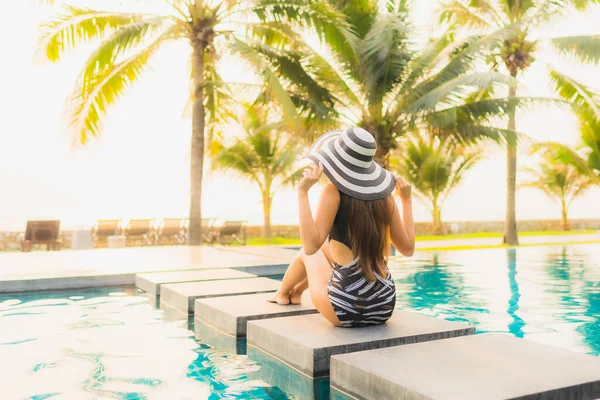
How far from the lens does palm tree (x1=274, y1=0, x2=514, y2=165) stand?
13242 millimetres

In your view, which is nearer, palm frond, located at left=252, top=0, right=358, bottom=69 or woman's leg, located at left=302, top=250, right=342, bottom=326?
woman's leg, located at left=302, top=250, right=342, bottom=326

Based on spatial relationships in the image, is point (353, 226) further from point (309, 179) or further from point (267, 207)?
point (267, 207)

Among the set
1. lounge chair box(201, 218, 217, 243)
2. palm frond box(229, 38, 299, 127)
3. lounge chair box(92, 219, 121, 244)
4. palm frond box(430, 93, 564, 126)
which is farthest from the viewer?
lounge chair box(201, 218, 217, 243)

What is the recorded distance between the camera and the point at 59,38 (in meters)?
12.1

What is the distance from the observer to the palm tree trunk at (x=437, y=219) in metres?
27.8

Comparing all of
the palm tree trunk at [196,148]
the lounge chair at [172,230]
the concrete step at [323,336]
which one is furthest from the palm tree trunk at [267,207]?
the concrete step at [323,336]

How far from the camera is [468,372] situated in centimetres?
275

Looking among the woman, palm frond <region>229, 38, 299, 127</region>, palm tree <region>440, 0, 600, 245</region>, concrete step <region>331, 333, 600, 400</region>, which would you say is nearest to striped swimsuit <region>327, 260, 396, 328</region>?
the woman

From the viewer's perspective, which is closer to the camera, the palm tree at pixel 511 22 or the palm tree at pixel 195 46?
the palm tree at pixel 195 46

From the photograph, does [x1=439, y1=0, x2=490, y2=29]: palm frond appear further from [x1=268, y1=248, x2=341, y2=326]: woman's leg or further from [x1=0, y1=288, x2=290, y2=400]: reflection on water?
[x1=268, y1=248, x2=341, y2=326]: woman's leg

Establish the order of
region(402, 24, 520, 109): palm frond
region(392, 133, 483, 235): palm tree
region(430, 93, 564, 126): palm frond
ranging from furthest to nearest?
region(392, 133, 483, 235): palm tree
region(402, 24, 520, 109): palm frond
region(430, 93, 564, 126): palm frond

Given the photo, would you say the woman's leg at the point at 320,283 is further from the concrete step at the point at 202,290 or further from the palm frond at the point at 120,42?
the palm frond at the point at 120,42

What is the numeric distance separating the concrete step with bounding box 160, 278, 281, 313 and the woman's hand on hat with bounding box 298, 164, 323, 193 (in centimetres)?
239

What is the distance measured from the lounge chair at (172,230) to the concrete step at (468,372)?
16.1 metres
